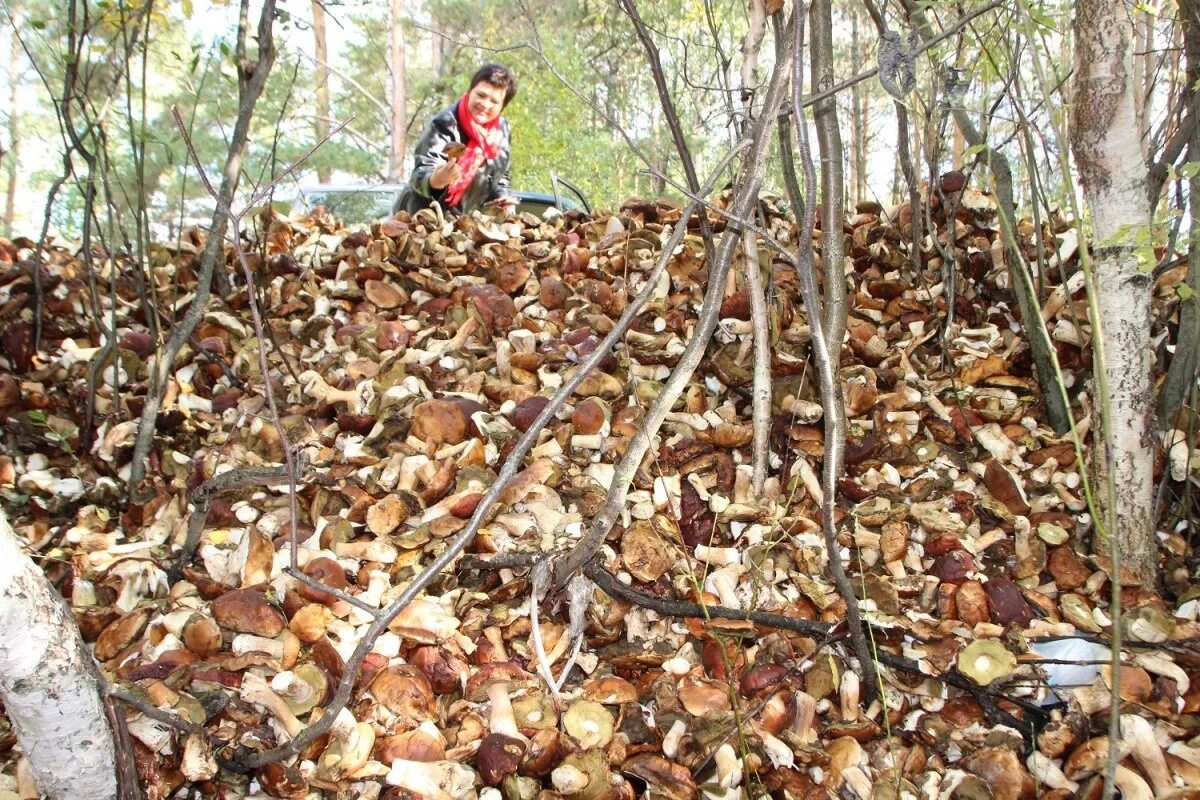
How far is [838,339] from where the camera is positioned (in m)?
1.83

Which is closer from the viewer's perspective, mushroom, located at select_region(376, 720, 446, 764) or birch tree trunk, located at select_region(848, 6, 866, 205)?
mushroom, located at select_region(376, 720, 446, 764)

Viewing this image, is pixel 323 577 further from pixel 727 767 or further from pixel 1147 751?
pixel 1147 751

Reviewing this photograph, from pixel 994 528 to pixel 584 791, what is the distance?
1.04m

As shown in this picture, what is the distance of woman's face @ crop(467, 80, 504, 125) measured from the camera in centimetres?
369

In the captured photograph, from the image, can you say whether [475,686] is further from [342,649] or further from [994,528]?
[994,528]

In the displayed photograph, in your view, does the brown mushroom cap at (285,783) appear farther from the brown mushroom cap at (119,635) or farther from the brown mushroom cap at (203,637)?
the brown mushroom cap at (119,635)

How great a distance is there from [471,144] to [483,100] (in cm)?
20

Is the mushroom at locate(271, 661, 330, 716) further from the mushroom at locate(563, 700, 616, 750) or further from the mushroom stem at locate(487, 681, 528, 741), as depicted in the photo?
the mushroom at locate(563, 700, 616, 750)

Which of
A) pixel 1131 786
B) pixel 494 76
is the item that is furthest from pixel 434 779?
pixel 494 76

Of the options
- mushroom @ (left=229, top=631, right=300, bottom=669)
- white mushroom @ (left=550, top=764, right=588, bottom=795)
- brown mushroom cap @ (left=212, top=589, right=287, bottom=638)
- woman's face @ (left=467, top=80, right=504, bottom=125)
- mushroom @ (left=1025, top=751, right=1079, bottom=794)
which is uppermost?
woman's face @ (left=467, top=80, right=504, bottom=125)

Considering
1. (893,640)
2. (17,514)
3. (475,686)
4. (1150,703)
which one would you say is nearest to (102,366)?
(17,514)

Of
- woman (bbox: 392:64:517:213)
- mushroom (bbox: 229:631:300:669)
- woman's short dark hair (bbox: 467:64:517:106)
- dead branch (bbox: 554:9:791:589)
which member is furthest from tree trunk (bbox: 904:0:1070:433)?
woman's short dark hair (bbox: 467:64:517:106)

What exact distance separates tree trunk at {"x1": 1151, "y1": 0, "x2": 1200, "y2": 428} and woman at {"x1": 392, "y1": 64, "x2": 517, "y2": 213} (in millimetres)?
2330

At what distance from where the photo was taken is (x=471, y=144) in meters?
3.74
